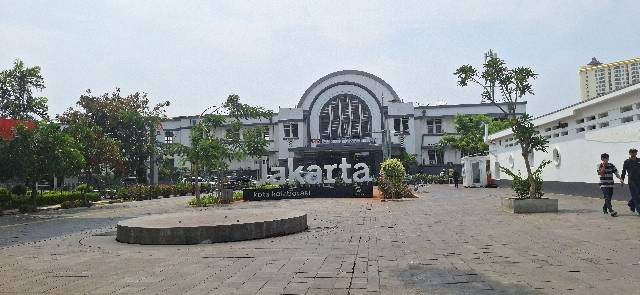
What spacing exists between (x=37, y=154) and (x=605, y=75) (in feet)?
173

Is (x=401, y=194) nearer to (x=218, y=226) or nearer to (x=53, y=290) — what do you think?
(x=218, y=226)

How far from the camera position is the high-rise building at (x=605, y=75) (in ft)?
165

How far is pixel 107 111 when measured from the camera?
44.7m

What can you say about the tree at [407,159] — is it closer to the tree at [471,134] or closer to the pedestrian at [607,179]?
the tree at [471,134]

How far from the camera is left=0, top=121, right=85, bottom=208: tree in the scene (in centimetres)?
2245

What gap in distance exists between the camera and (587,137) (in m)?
19.6

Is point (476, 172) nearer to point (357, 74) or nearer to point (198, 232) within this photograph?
point (357, 74)

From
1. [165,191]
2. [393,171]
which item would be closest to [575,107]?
[393,171]

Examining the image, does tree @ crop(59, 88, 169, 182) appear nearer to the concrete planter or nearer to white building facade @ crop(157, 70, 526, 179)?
white building facade @ crop(157, 70, 526, 179)

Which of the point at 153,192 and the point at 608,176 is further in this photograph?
the point at 153,192

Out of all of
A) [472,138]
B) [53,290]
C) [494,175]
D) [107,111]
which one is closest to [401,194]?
[494,175]

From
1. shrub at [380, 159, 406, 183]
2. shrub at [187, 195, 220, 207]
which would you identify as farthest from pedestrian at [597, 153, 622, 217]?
shrub at [187, 195, 220, 207]

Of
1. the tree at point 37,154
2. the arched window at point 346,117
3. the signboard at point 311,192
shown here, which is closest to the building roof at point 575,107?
the signboard at point 311,192

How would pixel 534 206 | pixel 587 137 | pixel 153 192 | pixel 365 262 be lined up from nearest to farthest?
pixel 365 262, pixel 534 206, pixel 587 137, pixel 153 192
